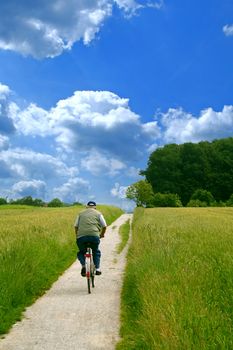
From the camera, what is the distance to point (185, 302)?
7.83 meters

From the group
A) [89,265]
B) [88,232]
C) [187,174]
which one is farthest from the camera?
[187,174]

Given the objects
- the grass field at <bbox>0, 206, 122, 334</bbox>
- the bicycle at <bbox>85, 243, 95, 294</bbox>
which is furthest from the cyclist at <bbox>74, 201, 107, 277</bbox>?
the grass field at <bbox>0, 206, 122, 334</bbox>

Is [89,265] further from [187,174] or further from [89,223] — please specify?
[187,174]

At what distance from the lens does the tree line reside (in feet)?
410

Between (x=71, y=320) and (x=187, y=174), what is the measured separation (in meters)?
121

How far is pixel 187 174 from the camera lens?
424 feet

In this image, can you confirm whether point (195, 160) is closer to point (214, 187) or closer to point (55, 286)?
point (214, 187)

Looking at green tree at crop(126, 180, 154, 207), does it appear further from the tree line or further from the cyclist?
the cyclist

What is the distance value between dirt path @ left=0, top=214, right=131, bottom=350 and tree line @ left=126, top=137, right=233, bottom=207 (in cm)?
10545

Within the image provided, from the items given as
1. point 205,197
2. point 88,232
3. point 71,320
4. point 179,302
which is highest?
point 205,197

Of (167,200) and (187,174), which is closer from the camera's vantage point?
(167,200)

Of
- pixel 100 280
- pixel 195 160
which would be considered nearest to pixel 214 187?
pixel 195 160

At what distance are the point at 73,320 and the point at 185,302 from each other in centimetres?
311

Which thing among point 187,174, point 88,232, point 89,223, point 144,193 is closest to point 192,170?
point 187,174
